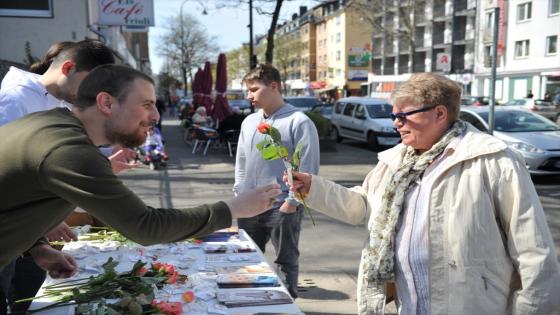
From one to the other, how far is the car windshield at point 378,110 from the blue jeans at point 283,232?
39.7ft

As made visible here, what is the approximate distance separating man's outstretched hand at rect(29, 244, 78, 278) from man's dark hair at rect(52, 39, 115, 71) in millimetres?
997

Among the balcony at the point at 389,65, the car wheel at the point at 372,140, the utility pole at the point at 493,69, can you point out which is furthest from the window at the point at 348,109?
the balcony at the point at 389,65

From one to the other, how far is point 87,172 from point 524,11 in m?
46.4

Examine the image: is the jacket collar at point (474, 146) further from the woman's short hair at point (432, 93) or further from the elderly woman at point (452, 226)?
the woman's short hair at point (432, 93)

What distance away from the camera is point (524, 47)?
1628 inches

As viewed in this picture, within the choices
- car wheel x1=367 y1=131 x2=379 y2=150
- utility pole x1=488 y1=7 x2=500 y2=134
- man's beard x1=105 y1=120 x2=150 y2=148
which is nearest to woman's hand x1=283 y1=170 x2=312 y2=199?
man's beard x1=105 y1=120 x2=150 y2=148

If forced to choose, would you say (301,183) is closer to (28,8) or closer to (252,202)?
(252,202)

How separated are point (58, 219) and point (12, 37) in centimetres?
1187

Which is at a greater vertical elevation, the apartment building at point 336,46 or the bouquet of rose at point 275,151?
the apartment building at point 336,46

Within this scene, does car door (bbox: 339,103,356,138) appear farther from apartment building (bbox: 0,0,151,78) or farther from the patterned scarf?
the patterned scarf

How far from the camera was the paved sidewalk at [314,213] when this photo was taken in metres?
4.53

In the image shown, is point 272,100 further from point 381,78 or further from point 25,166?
point 381,78

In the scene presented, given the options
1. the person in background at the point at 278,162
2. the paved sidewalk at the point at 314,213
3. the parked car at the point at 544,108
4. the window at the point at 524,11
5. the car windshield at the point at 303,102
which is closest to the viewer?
the person in background at the point at 278,162

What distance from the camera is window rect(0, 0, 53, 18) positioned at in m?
11.8
